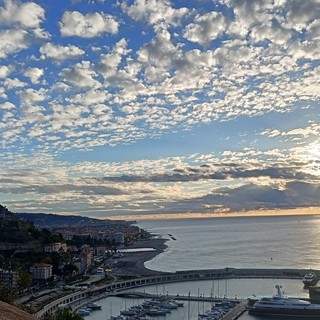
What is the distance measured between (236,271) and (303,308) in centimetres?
2086

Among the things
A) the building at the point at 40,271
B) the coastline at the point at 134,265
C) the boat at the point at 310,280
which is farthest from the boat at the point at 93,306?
the boat at the point at 310,280

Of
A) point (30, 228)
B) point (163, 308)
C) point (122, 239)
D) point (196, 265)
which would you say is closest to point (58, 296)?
point (163, 308)

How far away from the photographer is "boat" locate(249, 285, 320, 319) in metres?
40.3

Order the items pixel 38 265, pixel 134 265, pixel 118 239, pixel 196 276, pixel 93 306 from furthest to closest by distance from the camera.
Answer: pixel 118 239 → pixel 134 265 → pixel 196 276 → pixel 38 265 → pixel 93 306

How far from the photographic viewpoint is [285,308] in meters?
41.0

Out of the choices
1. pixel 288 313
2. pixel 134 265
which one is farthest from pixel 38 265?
pixel 288 313

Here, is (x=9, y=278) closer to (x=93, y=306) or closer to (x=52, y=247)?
(x=93, y=306)

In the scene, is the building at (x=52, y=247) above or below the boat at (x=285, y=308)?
above

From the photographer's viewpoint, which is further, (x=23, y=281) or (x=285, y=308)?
(x=23, y=281)

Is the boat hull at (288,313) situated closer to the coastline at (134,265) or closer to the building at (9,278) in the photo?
the coastline at (134,265)

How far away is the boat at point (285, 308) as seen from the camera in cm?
4033

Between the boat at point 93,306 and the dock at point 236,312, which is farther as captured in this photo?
the boat at point 93,306

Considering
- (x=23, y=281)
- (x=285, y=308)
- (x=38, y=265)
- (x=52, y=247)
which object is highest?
(x=52, y=247)

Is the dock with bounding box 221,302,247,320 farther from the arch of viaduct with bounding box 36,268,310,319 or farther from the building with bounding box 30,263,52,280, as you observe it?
the building with bounding box 30,263,52,280
